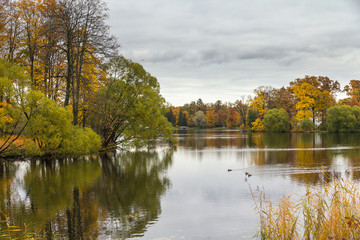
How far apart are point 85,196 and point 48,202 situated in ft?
5.36

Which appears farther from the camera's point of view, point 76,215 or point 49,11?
point 49,11

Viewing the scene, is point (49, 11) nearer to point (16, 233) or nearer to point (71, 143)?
point (71, 143)

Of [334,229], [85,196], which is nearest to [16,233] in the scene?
[85,196]

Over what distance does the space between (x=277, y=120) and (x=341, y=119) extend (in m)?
14.1

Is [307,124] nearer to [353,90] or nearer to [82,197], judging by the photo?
[353,90]

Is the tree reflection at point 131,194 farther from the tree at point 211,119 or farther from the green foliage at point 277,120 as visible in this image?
the tree at point 211,119

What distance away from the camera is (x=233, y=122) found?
124562mm

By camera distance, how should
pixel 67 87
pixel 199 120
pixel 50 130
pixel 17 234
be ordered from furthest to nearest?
pixel 199 120 < pixel 67 87 < pixel 50 130 < pixel 17 234

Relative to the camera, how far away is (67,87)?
30.2m

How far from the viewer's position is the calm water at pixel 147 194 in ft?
34.8

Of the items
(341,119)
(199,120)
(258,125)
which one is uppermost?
(199,120)

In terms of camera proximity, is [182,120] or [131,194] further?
[182,120]

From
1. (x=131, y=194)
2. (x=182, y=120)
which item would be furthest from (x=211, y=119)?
(x=131, y=194)

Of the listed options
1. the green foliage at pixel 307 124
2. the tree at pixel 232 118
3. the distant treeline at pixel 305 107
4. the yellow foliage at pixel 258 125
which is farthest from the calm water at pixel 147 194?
the tree at pixel 232 118
